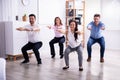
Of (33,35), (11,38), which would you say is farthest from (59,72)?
(11,38)

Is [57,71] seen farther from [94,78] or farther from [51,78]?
[94,78]

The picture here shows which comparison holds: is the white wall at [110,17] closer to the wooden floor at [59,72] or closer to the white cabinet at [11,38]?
the wooden floor at [59,72]

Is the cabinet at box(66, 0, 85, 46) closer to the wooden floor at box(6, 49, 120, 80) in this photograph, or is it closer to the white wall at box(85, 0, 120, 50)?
the white wall at box(85, 0, 120, 50)

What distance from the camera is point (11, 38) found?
539 cm

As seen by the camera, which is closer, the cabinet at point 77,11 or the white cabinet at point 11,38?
the white cabinet at point 11,38

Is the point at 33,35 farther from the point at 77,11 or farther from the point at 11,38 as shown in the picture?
the point at 77,11

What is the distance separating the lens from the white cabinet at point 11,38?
17.6 feet

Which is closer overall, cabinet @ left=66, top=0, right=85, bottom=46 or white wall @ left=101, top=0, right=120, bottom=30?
white wall @ left=101, top=0, right=120, bottom=30

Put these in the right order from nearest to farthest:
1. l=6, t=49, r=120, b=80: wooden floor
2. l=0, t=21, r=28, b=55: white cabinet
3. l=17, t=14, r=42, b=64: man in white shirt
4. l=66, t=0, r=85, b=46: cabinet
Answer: l=6, t=49, r=120, b=80: wooden floor → l=17, t=14, r=42, b=64: man in white shirt → l=0, t=21, r=28, b=55: white cabinet → l=66, t=0, r=85, b=46: cabinet

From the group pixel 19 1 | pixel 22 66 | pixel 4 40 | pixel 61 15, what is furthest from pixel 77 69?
pixel 61 15

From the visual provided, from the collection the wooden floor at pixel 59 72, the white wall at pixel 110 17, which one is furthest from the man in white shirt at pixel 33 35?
the white wall at pixel 110 17

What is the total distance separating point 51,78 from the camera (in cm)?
373

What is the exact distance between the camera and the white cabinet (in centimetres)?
536

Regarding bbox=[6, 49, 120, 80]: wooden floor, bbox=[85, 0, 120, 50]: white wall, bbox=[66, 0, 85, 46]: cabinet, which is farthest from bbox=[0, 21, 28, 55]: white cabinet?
bbox=[85, 0, 120, 50]: white wall
